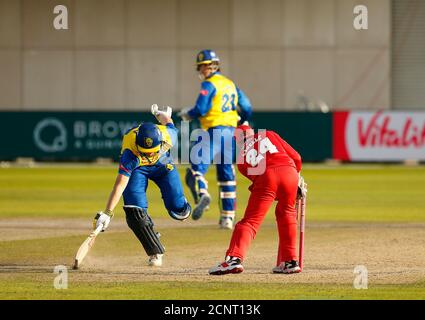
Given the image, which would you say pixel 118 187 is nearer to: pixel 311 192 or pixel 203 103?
pixel 203 103

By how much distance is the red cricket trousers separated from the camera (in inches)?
505

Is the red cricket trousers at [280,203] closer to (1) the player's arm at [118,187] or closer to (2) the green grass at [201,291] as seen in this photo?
(2) the green grass at [201,291]

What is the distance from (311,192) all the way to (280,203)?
43.0 feet

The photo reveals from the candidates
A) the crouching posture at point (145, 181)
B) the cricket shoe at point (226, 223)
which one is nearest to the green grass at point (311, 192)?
the cricket shoe at point (226, 223)

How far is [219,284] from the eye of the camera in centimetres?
1244

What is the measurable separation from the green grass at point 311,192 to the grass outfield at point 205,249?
1.4 inches

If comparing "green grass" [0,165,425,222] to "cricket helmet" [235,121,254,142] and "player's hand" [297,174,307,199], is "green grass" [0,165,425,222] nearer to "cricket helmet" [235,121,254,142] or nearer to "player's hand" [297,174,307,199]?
"player's hand" [297,174,307,199]

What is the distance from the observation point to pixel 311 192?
85.6ft

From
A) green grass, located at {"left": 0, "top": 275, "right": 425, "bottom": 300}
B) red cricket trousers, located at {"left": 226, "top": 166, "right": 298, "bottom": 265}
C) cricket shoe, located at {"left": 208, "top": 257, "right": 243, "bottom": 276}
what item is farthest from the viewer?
red cricket trousers, located at {"left": 226, "top": 166, "right": 298, "bottom": 265}

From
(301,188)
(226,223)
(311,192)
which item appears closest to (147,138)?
(301,188)

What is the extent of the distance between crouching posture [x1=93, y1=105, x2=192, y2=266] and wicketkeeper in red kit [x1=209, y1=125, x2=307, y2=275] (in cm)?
111

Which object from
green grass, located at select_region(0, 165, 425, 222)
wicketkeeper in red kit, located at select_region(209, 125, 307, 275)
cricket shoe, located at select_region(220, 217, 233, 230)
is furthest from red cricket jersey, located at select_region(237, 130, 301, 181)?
green grass, located at select_region(0, 165, 425, 222)
